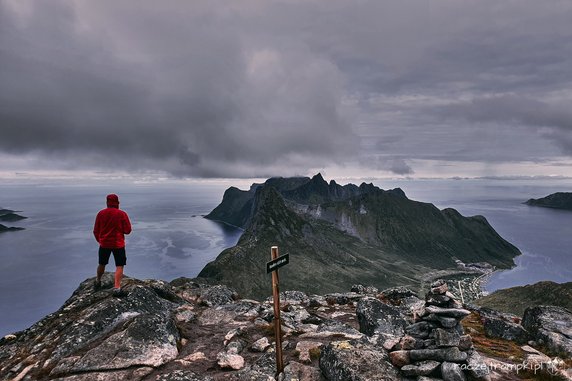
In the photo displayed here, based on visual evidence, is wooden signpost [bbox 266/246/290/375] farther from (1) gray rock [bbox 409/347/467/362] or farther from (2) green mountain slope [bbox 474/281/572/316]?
(2) green mountain slope [bbox 474/281/572/316]

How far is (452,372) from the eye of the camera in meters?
12.7

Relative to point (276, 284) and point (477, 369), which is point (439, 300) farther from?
point (276, 284)

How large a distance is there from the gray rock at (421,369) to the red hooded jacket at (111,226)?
1676cm

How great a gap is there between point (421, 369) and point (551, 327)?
19111 mm

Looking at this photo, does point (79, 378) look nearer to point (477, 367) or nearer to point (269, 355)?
point (269, 355)

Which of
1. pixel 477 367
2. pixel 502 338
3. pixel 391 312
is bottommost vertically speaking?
pixel 502 338

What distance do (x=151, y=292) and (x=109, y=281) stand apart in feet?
17.6

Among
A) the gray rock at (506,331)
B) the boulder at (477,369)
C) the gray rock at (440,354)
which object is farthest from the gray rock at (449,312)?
the gray rock at (506,331)

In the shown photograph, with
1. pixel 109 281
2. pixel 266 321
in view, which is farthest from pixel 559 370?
pixel 109 281

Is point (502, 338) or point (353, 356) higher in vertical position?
point (353, 356)

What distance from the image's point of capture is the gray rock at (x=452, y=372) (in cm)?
1263

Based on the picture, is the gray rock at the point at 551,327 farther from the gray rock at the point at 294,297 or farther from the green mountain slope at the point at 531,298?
the green mountain slope at the point at 531,298

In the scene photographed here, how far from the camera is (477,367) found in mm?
13273

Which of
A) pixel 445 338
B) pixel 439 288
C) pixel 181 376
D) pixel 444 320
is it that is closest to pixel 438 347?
pixel 445 338
